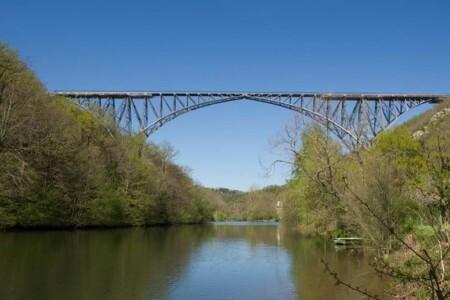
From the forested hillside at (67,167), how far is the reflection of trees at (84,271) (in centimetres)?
549

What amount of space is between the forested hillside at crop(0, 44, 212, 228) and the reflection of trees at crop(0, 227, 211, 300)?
18.0ft

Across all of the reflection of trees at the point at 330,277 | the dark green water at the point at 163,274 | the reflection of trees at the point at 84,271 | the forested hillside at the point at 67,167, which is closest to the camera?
the reflection of trees at the point at 84,271

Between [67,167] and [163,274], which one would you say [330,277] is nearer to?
[163,274]

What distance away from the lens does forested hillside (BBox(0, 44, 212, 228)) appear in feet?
93.1

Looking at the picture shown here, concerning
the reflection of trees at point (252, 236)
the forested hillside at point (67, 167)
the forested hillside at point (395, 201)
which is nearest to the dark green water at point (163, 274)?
the forested hillside at point (395, 201)

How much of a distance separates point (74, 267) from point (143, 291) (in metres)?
5.49

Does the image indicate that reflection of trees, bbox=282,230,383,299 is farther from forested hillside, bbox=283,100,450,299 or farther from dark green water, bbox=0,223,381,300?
forested hillside, bbox=283,100,450,299

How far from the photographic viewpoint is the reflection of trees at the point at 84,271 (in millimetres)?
13156

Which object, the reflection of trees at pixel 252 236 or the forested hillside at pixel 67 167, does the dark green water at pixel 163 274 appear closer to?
the forested hillside at pixel 67 167

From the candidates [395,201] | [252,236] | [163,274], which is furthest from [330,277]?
[252,236]

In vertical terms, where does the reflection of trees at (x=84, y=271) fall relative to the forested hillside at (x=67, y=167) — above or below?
below

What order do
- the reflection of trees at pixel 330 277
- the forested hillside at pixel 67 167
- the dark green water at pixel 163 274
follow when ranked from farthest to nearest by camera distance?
the forested hillside at pixel 67 167, the reflection of trees at pixel 330 277, the dark green water at pixel 163 274

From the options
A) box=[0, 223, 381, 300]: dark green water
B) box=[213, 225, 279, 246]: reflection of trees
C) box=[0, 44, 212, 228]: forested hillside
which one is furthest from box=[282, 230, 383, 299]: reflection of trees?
box=[0, 44, 212, 228]: forested hillside

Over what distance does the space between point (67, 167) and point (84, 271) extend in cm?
2494
